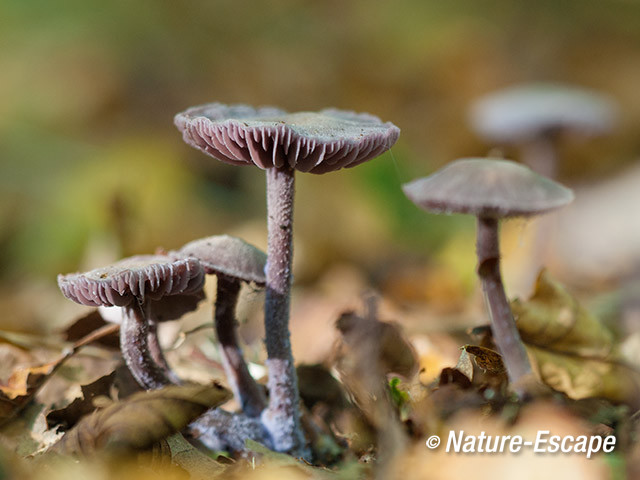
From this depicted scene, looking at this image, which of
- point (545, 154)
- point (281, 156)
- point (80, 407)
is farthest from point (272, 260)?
point (545, 154)

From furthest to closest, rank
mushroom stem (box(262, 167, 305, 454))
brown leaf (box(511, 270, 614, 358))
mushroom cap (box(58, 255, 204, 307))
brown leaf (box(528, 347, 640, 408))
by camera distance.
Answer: brown leaf (box(511, 270, 614, 358)) < brown leaf (box(528, 347, 640, 408)) < mushroom stem (box(262, 167, 305, 454)) < mushroom cap (box(58, 255, 204, 307))

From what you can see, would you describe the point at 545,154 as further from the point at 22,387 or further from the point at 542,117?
the point at 22,387

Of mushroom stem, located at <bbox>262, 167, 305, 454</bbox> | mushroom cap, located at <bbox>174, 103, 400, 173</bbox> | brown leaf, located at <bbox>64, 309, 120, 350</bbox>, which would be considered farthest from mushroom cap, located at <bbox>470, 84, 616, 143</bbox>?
brown leaf, located at <bbox>64, 309, 120, 350</bbox>

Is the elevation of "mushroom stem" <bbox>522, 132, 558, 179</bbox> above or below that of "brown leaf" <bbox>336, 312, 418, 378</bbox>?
above

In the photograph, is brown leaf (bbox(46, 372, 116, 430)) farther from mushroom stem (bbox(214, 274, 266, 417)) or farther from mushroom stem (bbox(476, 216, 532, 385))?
mushroom stem (bbox(476, 216, 532, 385))

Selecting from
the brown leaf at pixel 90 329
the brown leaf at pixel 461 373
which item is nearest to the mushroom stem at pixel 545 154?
the brown leaf at pixel 461 373

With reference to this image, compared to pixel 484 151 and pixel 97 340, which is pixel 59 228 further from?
pixel 484 151

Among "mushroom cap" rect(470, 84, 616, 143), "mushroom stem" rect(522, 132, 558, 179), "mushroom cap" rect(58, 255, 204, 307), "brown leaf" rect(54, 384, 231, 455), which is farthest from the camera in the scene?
"mushroom stem" rect(522, 132, 558, 179)
